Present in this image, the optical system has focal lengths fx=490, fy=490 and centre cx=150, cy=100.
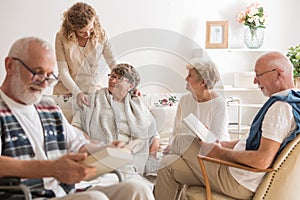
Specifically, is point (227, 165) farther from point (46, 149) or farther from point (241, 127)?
point (241, 127)

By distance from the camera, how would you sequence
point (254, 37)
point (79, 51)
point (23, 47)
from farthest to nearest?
point (254, 37)
point (79, 51)
point (23, 47)

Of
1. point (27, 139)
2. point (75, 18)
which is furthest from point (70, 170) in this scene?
point (75, 18)

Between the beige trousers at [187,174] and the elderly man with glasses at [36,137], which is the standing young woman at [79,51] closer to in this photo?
the beige trousers at [187,174]

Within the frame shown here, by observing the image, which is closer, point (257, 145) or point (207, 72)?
point (257, 145)

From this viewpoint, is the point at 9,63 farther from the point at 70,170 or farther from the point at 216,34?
the point at 216,34

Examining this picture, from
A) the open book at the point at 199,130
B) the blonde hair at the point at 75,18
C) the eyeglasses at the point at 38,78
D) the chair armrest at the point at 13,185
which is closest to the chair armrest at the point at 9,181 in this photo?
the chair armrest at the point at 13,185

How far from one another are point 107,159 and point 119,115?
1125 millimetres

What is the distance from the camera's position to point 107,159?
1.90m

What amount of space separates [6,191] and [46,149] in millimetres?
248

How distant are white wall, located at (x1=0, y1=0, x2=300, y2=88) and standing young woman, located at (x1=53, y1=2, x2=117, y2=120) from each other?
80 cm

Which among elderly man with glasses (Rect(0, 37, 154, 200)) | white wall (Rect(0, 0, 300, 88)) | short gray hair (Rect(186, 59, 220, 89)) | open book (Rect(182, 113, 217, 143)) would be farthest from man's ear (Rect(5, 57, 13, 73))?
white wall (Rect(0, 0, 300, 88))

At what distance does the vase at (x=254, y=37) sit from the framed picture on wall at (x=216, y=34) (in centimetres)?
21

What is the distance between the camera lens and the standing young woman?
3271 mm

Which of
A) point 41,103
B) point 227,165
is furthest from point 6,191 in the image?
point 227,165
